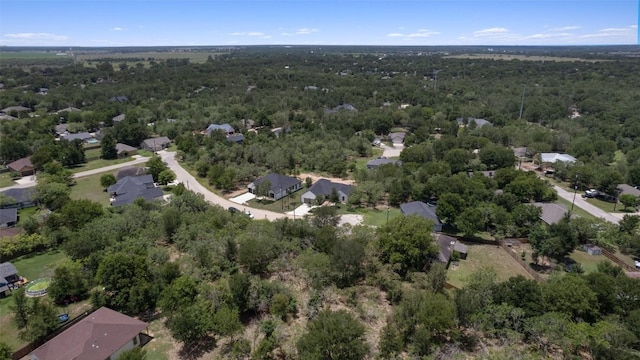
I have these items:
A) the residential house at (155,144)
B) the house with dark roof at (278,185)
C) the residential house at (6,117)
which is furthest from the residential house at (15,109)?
the house with dark roof at (278,185)

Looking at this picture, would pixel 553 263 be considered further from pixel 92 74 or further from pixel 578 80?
pixel 92 74

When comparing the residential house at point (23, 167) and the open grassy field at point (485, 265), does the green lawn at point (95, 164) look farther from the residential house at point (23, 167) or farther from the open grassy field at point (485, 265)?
the open grassy field at point (485, 265)

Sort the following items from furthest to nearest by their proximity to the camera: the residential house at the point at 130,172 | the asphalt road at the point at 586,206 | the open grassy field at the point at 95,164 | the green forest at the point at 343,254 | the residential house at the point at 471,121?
the residential house at the point at 471,121, the open grassy field at the point at 95,164, the residential house at the point at 130,172, the asphalt road at the point at 586,206, the green forest at the point at 343,254

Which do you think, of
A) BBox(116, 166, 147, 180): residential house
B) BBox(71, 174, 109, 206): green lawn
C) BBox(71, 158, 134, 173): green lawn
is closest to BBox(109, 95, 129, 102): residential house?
BBox(71, 158, 134, 173): green lawn

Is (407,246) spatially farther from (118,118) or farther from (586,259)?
(118,118)

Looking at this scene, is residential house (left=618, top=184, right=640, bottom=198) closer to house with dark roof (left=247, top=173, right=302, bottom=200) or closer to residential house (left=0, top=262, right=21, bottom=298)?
house with dark roof (left=247, top=173, right=302, bottom=200)
